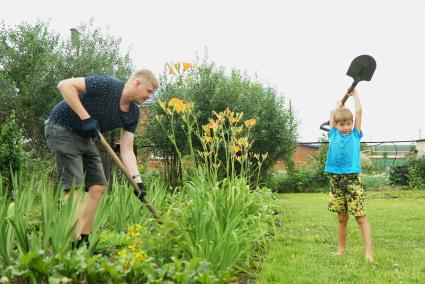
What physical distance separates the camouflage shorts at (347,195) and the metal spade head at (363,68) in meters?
1.15

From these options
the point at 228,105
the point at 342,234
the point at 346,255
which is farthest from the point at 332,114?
the point at 228,105

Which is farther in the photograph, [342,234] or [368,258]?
Result: [342,234]

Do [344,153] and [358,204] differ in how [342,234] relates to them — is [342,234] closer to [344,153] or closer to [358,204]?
[358,204]

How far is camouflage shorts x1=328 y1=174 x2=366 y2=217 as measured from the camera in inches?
168

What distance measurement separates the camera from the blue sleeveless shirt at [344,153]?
4.32 meters

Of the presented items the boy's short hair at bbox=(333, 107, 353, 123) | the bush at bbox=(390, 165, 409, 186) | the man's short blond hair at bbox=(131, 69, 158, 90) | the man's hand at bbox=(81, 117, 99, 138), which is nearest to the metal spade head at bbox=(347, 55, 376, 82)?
the boy's short hair at bbox=(333, 107, 353, 123)

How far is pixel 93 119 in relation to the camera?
3.57 metres

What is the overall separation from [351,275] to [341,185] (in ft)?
3.58

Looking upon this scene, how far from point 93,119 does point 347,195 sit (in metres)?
2.35

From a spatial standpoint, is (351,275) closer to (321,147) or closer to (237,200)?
(237,200)

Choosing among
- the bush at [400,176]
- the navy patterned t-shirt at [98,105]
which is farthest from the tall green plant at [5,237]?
the bush at [400,176]

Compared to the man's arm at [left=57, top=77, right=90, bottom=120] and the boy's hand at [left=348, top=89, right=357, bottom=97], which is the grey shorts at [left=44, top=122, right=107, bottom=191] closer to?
the man's arm at [left=57, top=77, right=90, bottom=120]

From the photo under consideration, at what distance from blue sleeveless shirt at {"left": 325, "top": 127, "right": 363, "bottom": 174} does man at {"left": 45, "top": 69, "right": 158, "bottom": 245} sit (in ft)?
5.82

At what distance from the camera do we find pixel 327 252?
4.41 metres
